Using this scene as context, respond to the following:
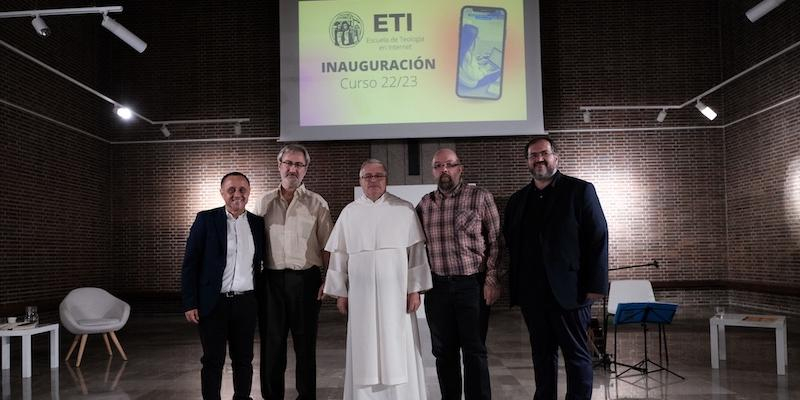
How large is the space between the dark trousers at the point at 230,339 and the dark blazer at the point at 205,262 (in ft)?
0.26

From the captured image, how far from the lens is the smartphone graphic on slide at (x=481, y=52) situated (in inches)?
388

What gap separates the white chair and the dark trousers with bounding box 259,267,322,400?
3.67 meters

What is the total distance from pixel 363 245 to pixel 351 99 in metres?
6.68

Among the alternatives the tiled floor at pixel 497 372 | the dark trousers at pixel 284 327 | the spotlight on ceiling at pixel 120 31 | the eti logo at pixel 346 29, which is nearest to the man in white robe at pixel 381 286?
the dark trousers at pixel 284 327

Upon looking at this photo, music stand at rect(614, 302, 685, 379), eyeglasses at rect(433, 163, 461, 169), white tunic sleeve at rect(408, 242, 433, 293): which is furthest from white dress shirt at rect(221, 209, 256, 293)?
music stand at rect(614, 302, 685, 379)

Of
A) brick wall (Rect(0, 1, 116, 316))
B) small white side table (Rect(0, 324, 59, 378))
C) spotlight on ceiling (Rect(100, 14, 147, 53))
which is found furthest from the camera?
brick wall (Rect(0, 1, 116, 316))

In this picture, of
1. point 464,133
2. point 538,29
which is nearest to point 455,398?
point 464,133

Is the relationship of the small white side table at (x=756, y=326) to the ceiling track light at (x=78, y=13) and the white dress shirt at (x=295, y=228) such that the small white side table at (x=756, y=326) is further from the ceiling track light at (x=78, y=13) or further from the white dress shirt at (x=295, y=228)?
the ceiling track light at (x=78, y=13)

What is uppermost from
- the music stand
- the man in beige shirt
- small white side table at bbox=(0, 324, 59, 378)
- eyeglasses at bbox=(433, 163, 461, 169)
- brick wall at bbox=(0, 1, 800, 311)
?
brick wall at bbox=(0, 1, 800, 311)

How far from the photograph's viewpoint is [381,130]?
9945 millimetres

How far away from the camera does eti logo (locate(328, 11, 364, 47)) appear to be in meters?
9.94

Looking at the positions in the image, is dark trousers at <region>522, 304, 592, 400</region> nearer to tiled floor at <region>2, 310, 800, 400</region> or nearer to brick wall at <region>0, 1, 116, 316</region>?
tiled floor at <region>2, 310, 800, 400</region>

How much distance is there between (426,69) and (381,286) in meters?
6.89

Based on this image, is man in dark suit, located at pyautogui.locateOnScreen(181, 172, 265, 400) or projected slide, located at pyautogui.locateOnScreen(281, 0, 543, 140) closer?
man in dark suit, located at pyautogui.locateOnScreen(181, 172, 265, 400)
